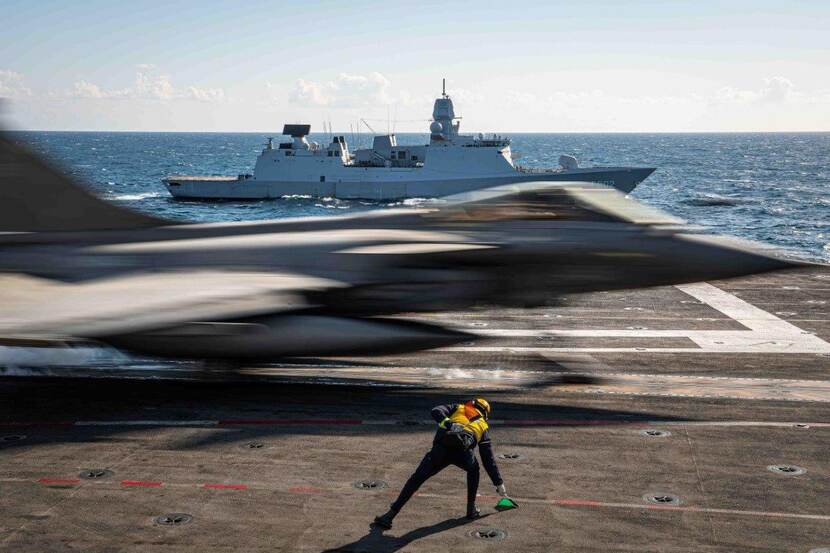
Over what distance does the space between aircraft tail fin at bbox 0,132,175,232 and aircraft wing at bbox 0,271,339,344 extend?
8.31 feet

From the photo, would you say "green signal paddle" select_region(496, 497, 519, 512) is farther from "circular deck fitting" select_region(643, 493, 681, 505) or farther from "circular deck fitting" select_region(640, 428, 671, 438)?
"circular deck fitting" select_region(640, 428, 671, 438)

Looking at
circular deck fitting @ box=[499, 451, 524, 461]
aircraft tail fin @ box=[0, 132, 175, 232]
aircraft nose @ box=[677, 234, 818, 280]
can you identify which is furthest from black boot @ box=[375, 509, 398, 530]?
aircraft tail fin @ box=[0, 132, 175, 232]

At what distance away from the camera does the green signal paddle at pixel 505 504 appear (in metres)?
14.8

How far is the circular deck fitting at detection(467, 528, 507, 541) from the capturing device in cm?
1376

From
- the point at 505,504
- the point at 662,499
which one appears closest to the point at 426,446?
the point at 505,504

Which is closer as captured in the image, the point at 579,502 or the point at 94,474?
the point at 579,502

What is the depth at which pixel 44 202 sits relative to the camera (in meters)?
22.7

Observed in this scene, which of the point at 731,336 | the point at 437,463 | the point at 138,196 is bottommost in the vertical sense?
the point at 138,196

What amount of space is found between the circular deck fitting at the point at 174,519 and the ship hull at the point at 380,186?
65652 mm

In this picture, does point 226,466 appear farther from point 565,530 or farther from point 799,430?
point 799,430

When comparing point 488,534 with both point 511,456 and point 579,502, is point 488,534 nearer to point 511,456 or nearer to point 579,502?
point 579,502

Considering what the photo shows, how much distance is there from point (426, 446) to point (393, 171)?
67422mm

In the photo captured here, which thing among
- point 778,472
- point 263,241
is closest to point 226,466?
point 263,241

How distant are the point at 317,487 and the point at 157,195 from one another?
92253 mm
